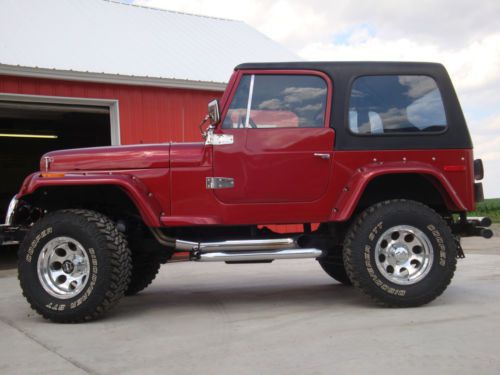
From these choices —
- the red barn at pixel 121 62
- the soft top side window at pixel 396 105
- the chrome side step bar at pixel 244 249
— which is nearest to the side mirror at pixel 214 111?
the chrome side step bar at pixel 244 249

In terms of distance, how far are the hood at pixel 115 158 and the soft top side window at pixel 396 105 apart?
1.79 m

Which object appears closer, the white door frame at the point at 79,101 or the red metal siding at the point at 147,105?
the white door frame at the point at 79,101

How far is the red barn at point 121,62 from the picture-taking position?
10.6m

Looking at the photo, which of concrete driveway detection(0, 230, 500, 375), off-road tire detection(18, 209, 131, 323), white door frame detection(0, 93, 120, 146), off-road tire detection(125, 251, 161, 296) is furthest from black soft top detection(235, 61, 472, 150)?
white door frame detection(0, 93, 120, 146)

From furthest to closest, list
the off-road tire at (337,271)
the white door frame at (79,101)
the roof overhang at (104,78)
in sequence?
the white door frame at (79,101), the roof overhang at (104,78), the off-road tire at (337,271)

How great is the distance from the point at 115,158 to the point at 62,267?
1086 millimetres

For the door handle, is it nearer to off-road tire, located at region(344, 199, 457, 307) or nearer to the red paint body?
the red paint body

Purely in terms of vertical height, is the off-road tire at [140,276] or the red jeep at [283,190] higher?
the red jeep at [283,190]

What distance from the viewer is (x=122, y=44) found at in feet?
42.1

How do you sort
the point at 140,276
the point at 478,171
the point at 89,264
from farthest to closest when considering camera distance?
the point at 140,276, the point at 478,171, the point at 89,264

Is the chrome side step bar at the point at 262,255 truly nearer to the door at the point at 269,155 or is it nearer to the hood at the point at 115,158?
the door at the point at 269,155

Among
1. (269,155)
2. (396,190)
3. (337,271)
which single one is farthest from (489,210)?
(269,155)

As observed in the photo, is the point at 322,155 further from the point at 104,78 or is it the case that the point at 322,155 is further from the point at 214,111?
the point at 104,78

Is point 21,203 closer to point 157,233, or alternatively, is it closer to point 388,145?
point 157,233
